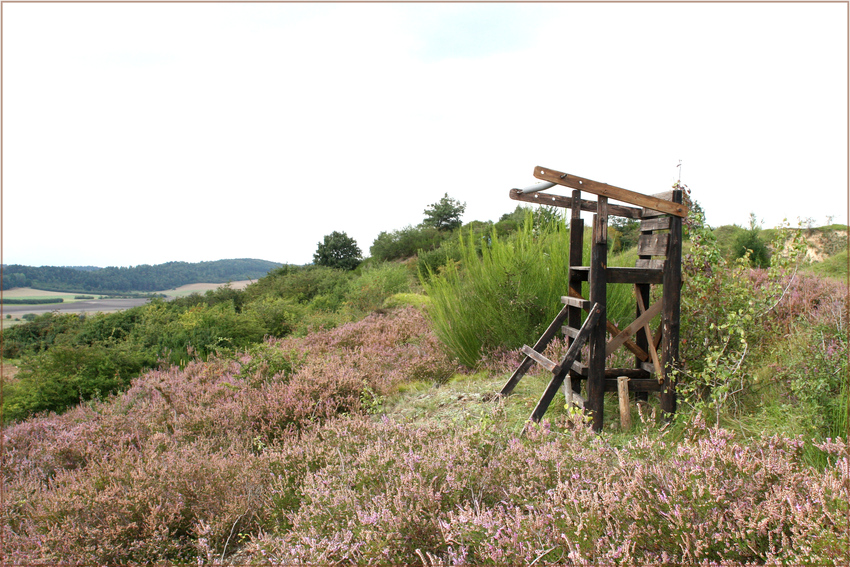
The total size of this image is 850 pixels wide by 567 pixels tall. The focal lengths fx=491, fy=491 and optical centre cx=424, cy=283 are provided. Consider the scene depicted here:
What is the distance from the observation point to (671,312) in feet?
13.7

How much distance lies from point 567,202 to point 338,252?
95.8ft

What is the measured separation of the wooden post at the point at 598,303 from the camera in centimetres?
400

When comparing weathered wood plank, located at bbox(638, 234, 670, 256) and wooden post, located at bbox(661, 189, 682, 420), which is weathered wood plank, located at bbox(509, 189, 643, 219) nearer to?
weathered wood plank, located at bbox(638, 234, 670, 256)

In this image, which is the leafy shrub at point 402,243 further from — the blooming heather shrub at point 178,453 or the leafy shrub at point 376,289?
the blooming heather shrub at point 178,453

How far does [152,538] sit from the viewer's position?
2.65 meters

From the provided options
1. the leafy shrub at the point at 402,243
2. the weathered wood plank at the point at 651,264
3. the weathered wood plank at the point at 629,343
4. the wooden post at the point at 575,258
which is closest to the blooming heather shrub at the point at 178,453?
the wooden post at the point at 575,258

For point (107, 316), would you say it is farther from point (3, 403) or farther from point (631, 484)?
point (631, 484)

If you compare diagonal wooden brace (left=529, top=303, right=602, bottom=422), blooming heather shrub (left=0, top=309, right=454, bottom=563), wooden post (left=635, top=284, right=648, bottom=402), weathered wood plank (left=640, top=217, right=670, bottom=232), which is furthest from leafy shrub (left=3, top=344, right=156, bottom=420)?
weathered wood plank (left=640, top=217, right=670, bottom=232)

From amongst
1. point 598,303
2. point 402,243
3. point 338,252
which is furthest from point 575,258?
point 338,252

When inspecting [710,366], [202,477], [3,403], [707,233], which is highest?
[707,233]

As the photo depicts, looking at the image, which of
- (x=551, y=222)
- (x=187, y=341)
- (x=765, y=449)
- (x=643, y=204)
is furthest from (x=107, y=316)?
(x=765, y=449)

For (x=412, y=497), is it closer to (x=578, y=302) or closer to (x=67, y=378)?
(x=578, y=302)

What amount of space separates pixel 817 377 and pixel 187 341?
8.90 m

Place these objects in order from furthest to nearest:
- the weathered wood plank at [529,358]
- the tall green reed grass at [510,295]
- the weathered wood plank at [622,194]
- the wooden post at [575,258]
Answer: the tall green reed grass at [510,295]
the weathered wood plank at [529,358]
the wooden post at [575,258]
the weathered wood plank at [622,194]
